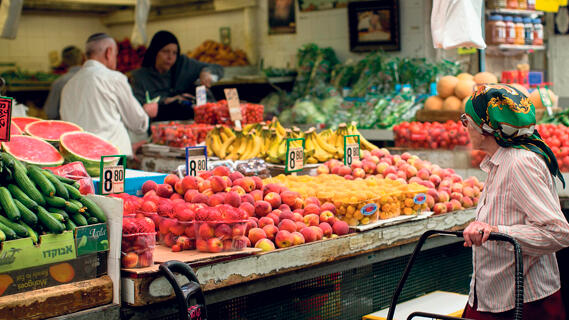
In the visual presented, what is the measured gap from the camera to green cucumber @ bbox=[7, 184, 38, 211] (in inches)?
97.6

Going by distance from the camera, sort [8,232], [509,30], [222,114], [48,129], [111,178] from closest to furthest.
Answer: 1. [8,232]
2. [111,178]
3. [48,129]
4. [222,114]
5. [509,30]

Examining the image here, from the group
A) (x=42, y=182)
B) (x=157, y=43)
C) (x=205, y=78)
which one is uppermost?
(x=157, y=43)

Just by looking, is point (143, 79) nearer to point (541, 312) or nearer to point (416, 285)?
point (416, 285)

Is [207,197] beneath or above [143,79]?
beneath

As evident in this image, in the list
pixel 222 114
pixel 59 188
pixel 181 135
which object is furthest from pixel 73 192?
pixel 222 114

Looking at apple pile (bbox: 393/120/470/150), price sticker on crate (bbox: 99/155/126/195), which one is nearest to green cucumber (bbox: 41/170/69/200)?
price sticker on crate (bbox: 99/155/126/195)

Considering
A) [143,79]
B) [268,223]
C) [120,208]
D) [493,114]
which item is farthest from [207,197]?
[143,79]

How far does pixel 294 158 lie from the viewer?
4250 millimetres

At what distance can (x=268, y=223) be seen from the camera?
3.11 meters

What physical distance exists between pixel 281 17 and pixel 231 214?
757 centimetres

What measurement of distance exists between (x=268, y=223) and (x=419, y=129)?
3158mm

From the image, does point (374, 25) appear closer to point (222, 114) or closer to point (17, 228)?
point (222, 114)

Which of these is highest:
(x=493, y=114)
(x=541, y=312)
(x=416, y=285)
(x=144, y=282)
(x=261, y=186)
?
(x=493, y=114)

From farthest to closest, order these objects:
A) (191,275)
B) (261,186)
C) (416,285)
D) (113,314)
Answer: (416,285), (261,186), (113,314), (191,275)
